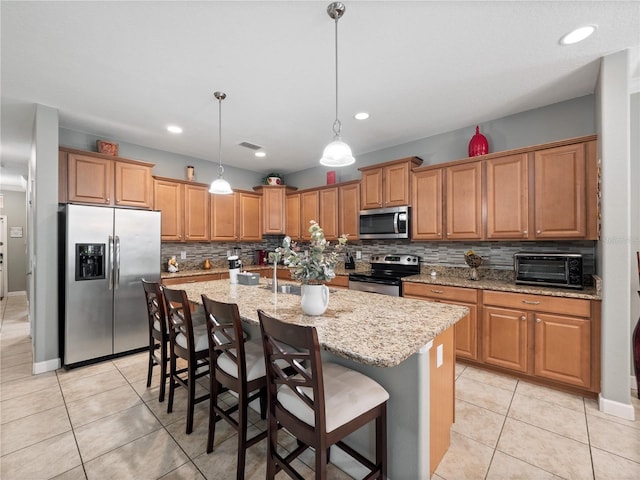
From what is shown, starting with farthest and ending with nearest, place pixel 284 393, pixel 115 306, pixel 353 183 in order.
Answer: pixel 353 183
pixel 115 306
pixel 284 393

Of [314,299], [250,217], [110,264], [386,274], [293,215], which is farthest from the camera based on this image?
[293,215]

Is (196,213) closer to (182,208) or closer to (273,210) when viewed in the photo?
(182,208)

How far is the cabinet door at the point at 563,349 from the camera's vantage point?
2410mm

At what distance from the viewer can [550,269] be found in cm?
275

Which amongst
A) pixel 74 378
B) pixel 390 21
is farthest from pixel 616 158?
pixel 74 378

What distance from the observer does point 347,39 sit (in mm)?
1995

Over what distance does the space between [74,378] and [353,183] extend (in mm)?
4035

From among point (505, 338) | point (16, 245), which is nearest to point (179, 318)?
point (505, 338)

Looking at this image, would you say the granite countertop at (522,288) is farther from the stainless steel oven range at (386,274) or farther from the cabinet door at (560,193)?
the cabinet door at (560,193)

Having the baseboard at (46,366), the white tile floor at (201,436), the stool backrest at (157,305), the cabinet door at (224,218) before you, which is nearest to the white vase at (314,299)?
the white tile floor at (201,436)

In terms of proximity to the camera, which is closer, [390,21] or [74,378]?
[390,21]

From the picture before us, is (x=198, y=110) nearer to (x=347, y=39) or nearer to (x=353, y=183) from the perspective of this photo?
(x=347, y=39)

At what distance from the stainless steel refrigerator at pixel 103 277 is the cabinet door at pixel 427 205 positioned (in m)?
3.32

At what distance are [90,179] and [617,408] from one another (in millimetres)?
5497
